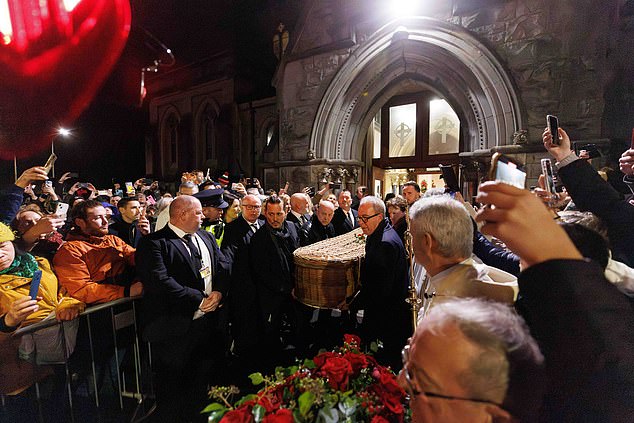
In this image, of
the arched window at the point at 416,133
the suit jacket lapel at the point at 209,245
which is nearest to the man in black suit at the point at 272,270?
the suit jacket lapel at the point at 209,245

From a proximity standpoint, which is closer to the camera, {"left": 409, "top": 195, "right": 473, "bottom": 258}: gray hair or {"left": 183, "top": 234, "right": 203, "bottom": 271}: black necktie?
{"left": 409, "top": 195, "right": 473, "bottom": 258}: gray hair

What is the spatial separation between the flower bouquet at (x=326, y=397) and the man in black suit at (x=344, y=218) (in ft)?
14.1

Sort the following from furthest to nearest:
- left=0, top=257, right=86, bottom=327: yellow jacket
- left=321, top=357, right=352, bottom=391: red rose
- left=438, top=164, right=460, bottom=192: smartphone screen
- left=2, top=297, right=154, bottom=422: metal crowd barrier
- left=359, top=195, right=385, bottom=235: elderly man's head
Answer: left=359, top=195, right=385, bottom=235: elderly man's head, left=438, top=164, right=460, bottom=192: smartphone screen, left=2, top=297, right=154, bottom=422: metal crowd barrier, left=0, top=257, right=86, bottom=327: yellow jacket, left=321, top=357, right=352, bottom=391: red rose

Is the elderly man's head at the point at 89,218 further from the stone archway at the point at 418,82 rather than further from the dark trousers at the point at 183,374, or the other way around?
the stone archway at the point at 418,82

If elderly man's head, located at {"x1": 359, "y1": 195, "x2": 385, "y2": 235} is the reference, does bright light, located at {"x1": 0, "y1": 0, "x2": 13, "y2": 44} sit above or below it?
above

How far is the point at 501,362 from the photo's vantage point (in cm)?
64

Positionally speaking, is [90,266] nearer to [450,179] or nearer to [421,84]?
[450,179]

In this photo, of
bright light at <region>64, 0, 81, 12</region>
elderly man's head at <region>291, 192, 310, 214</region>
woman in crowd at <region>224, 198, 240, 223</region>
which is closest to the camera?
woman in crowd at <region>224, 198, 240, 223</region>

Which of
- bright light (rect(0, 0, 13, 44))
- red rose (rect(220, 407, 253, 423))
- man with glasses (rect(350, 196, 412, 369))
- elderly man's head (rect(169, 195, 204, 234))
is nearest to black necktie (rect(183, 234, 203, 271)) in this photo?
elderly man's head (rect(169, 195, 204, 234))

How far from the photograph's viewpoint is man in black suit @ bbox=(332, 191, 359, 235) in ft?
18.4

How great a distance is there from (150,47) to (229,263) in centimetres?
1371

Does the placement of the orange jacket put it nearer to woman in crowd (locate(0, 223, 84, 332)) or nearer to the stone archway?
woman in crowd (locate(0, 223, 84, 332))

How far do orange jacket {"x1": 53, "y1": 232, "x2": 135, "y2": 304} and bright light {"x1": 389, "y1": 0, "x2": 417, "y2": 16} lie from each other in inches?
328

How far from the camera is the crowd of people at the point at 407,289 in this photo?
2.16ft
